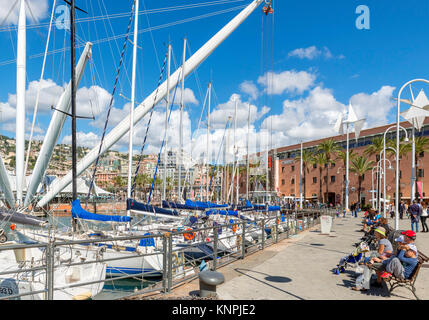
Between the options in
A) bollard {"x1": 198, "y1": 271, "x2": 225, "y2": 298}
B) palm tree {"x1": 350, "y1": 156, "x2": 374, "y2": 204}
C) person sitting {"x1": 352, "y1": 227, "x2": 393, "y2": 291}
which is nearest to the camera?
bollard {"x1": 198, "y1": 271, "x2": 225, "y2": 298}

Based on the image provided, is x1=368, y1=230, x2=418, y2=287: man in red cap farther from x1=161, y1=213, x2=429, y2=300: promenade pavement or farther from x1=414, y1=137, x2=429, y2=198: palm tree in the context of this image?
x1=414, y1=137, x2=429, y2=198: palm tree

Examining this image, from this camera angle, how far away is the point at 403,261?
6.24 meters

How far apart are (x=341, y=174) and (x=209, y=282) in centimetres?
6565

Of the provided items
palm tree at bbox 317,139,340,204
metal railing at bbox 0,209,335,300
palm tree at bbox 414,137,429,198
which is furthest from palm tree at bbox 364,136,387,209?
metal railing at bbox 0,209,335,300

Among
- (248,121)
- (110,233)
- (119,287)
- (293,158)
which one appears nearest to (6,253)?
(110,233)

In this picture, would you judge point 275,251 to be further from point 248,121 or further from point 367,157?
point 367,157

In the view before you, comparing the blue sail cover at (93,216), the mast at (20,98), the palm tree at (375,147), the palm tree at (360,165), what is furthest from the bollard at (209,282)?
the palm tree at (360,165)

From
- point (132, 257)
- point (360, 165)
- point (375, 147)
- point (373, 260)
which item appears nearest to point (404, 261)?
point (373, 260)

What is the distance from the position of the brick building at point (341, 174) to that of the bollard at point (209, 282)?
4058cm

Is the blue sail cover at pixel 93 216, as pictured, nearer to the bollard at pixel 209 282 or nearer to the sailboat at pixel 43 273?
the sailboat at pixel 43 273

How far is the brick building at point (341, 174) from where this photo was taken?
55.0 metres

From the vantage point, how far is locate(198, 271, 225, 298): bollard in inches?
212

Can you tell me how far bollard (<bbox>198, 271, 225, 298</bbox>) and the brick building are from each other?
40585 mm
